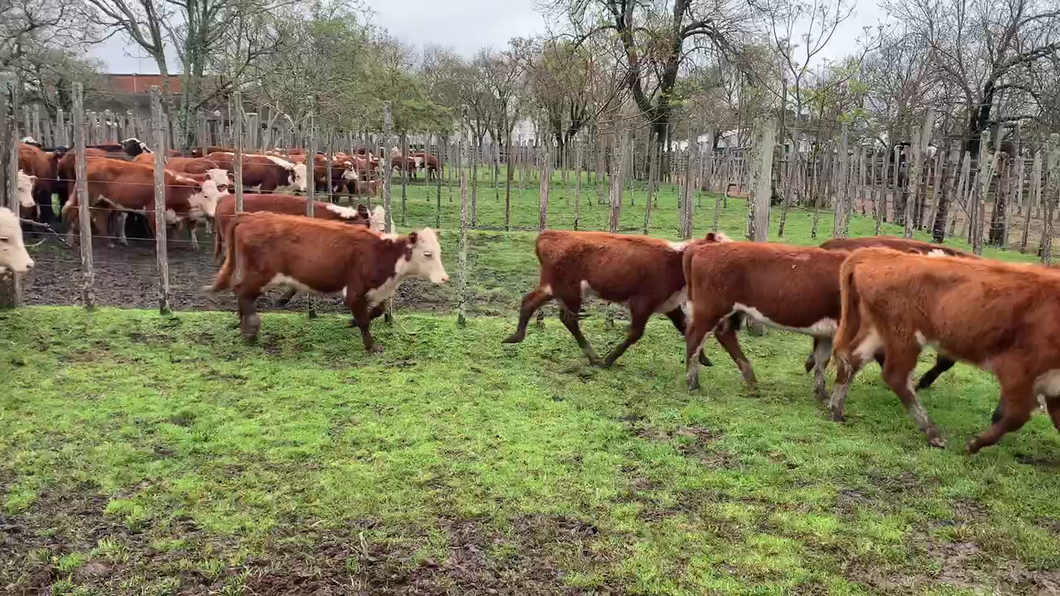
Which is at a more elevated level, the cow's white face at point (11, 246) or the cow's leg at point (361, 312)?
the cow's white face at point (11, 246)

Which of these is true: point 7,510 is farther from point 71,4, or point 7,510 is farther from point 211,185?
point 71,4

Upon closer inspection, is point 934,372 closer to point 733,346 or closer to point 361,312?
point 733,346

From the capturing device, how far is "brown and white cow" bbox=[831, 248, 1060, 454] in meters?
5.04

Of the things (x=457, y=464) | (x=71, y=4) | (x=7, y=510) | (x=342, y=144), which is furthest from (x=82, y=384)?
(x=342, y=144)

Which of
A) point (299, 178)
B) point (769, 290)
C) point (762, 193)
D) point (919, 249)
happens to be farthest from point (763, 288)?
point (299, 178)

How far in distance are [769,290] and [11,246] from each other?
7.64 m

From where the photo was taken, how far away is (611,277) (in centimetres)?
762

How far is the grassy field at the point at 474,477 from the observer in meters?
3.72

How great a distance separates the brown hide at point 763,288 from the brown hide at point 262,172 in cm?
1211

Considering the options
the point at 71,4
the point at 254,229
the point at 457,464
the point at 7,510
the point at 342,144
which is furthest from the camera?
the point at 342,144

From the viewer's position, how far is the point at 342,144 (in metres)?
33.8

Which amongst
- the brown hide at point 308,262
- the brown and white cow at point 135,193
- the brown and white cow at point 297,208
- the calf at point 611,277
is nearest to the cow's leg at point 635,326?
the calf at point 611,277

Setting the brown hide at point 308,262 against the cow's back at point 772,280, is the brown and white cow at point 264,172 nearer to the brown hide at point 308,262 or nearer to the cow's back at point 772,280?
the brown hide at point 308,262

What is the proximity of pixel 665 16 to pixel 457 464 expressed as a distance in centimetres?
2780
